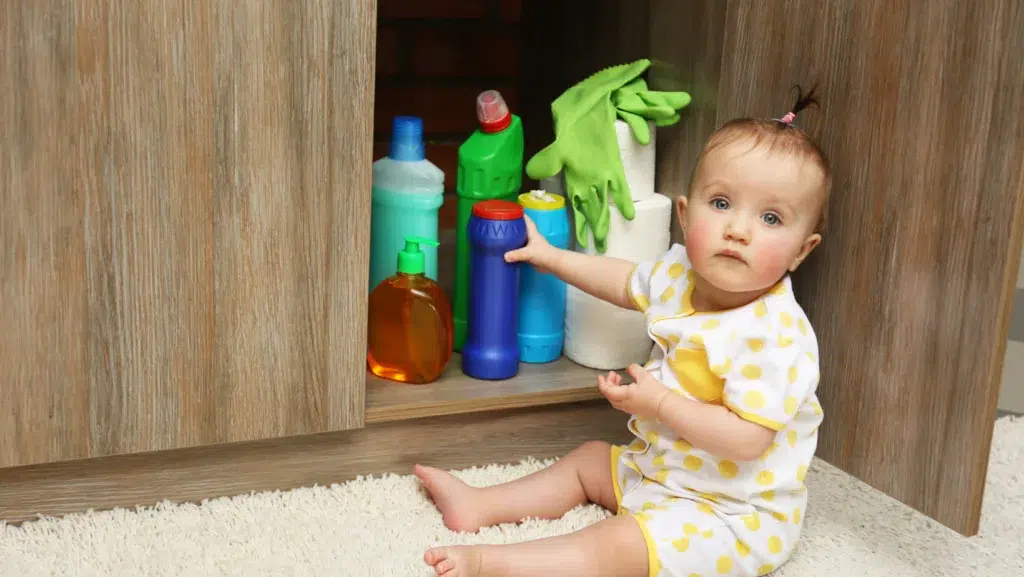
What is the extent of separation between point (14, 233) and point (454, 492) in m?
0.47

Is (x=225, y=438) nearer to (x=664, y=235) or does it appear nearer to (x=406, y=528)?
(x=406, y=528)

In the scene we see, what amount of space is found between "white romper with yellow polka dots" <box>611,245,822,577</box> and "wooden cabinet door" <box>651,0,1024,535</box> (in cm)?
6

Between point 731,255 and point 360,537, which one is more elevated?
point 731,255

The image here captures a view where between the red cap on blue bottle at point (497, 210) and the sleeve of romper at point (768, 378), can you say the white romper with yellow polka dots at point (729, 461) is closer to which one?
the sleeve of romper at point (768, 378)

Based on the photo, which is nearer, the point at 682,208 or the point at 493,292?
the point at 682,208

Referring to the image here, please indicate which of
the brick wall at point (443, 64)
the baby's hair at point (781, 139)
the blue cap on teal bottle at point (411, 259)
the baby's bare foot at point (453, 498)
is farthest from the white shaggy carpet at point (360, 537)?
the brick wall at point (443, 64)

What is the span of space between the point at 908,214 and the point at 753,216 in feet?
0.44

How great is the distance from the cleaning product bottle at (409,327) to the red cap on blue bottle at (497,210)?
7 centimetres

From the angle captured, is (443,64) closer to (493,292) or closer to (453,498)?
(493,292)

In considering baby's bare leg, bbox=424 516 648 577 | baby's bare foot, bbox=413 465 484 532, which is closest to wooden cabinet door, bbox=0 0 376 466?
baby's bare foot, bbox=413 465 484 532

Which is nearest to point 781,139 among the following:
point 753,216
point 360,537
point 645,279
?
point 753,216

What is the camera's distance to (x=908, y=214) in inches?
37.9

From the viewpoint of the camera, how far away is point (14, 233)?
0.90 metres

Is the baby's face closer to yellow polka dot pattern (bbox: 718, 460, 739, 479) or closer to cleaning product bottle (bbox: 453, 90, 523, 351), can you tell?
yellow polka dot pattern (bbox: 718, 460, 739, 479)
